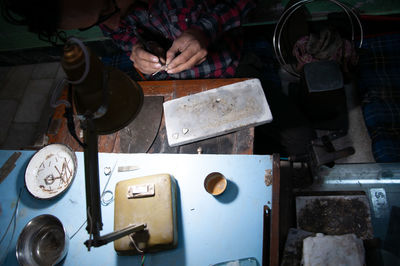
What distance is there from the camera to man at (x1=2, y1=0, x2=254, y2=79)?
65.7 inches

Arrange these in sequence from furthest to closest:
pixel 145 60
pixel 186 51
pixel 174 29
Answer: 1. pixel 174 29
2. pixel 145 60
3. pixel 186 51

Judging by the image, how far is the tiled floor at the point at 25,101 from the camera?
11.4ft

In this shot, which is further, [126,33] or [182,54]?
[126,33]

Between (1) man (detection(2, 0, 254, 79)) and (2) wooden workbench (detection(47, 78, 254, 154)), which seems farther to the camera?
(2) wooden workbench (detection(47, 78, 254, 154))

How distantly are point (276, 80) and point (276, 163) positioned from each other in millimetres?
1386

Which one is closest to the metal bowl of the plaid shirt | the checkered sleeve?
the plaid shirt

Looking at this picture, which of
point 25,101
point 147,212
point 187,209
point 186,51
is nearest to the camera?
point 147,212

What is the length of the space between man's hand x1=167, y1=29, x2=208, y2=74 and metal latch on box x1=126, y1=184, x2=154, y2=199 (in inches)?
33.2

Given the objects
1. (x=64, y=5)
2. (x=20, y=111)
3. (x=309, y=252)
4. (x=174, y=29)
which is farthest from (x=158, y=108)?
(x=20, y=111)

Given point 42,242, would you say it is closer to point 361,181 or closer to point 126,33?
point 126,33

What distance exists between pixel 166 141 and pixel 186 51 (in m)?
0.67

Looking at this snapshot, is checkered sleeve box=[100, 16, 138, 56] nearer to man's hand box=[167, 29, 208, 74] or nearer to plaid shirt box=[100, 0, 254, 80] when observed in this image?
plaid shirt box=[100, 0, 254, 80]

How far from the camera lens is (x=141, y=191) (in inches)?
60.2

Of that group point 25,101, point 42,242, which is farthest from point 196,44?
point 25,101
